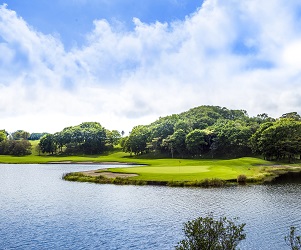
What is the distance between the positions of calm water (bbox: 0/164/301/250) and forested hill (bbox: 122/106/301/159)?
61.9 meters

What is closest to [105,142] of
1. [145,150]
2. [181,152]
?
[145,150]

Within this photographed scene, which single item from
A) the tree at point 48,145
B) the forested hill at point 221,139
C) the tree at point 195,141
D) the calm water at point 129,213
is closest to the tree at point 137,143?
the forested hill at point 221,139

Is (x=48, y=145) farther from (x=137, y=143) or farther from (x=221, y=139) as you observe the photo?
(x=221, y=139)

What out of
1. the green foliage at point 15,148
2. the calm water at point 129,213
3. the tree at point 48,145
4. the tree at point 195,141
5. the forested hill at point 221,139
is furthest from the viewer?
the tree at point 48,145

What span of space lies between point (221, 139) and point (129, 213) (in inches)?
4289

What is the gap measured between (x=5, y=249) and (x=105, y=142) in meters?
173

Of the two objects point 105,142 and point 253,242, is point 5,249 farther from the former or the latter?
point 105,142

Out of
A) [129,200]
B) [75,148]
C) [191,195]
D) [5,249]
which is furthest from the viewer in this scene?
[75,148]

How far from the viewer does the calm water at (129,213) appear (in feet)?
93.9

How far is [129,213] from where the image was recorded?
126 feet

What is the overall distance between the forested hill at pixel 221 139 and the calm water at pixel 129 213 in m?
61.9

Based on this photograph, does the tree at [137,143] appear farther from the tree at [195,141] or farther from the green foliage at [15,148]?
the green foliage at [15,148]

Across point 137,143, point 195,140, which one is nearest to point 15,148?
point 137,143

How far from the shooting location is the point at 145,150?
6909 inches
